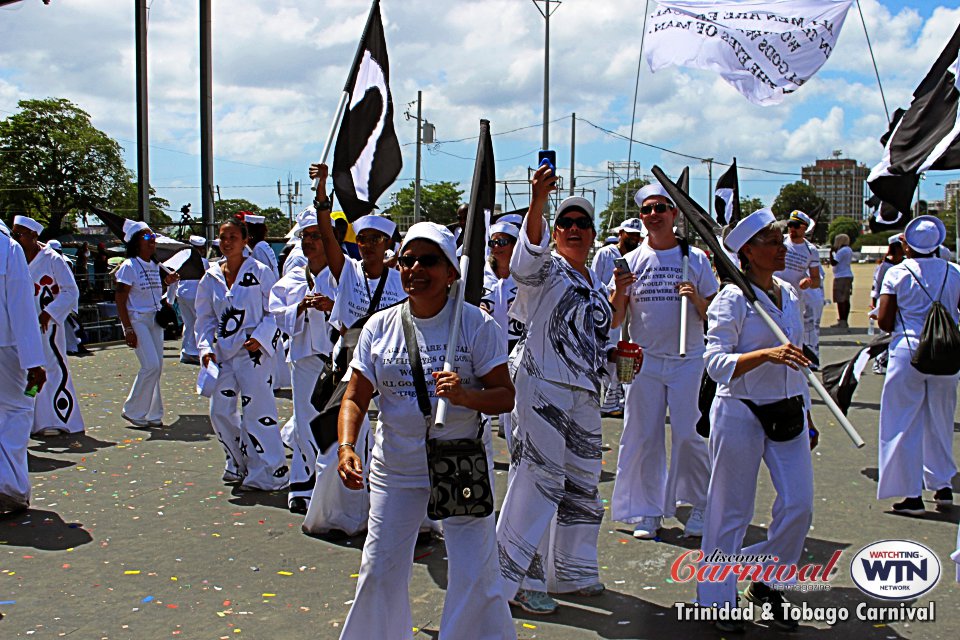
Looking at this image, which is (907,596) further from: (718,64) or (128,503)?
(128,503)

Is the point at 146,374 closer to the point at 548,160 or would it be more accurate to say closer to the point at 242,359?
the point at 242,359

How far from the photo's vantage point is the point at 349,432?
4.17 meters

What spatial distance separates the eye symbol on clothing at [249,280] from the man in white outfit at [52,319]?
324 centimetres

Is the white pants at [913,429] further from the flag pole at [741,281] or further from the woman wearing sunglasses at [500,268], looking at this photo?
the woman wearing sunglasses at [500,268]

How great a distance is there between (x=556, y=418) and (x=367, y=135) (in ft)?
9.45

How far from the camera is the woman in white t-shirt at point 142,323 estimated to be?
11.4 metres

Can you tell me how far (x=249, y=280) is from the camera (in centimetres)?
845

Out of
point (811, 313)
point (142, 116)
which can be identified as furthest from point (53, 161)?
point (811, 313)

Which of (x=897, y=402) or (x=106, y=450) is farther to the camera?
(x=106, y=450)

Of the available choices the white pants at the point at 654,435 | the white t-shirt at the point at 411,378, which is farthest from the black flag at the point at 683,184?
the white t-shirt at the point at 411,378

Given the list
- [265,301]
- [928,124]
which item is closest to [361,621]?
[928,124]

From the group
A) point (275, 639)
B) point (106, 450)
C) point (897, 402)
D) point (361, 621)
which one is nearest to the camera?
point (361, 621)

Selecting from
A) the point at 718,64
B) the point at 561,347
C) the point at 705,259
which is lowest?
the point at 561,347

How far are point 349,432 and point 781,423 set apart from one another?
7.52 feet
